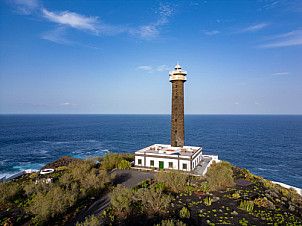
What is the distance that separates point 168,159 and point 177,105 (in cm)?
1102

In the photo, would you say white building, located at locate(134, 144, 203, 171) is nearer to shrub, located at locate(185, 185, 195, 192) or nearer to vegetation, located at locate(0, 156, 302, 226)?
vegetation, located at locate(0, 156, 302, 226)

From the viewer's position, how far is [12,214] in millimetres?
16328

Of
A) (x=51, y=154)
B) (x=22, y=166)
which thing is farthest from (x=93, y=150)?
(x=22, y=166)

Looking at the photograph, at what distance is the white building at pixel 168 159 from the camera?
29.9 meters

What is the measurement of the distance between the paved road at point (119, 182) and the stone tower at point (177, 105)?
32.5ft

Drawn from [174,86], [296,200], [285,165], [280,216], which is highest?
[174,86]

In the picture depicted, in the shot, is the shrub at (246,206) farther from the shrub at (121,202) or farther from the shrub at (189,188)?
the shrub at (121,202)

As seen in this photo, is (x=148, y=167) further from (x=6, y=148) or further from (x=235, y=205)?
(x=6, y=148)

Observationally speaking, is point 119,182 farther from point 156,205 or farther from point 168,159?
point 168,159

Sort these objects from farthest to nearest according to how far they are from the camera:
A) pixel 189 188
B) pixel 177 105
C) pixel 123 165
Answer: pixel 177 105
pixel 123 165
pixel 189 188

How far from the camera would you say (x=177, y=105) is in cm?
3584

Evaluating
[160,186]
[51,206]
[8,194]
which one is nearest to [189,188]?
[160,186]

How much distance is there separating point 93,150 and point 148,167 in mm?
39796

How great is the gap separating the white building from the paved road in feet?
8.81
